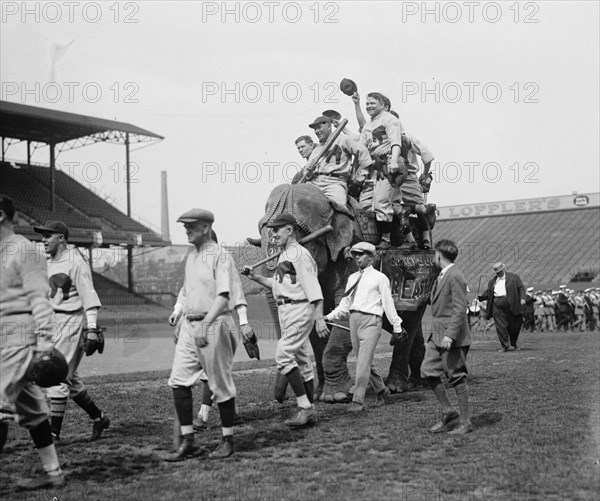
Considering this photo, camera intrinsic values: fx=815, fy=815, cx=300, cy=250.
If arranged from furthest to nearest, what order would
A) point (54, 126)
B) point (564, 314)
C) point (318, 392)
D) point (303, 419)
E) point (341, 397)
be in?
point (54, 126) → point (564, 314) → point (318, 392) → point (341, 397) → point (303, 419)

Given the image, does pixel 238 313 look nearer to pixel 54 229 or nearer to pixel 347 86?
pixel 54 229

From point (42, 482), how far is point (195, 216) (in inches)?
85.6

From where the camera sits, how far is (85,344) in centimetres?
683

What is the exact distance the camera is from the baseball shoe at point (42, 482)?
5152 mm

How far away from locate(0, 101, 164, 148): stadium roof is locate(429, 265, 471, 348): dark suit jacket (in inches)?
1129

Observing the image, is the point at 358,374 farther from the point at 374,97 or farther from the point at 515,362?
the point at 515,362

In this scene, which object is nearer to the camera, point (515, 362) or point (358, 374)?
point (358, 374)

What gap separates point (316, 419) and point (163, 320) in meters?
28.5

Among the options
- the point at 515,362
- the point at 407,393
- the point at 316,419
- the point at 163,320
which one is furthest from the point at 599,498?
the point at 163,320

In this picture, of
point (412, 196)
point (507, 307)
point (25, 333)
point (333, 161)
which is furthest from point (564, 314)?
point (25, 333)

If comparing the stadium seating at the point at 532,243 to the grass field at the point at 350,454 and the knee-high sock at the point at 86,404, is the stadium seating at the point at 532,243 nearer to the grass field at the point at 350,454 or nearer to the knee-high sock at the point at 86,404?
the grass field at the point at 350,454

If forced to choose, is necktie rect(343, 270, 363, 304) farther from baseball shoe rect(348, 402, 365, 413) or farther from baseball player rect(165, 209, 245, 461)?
baseball player rect(165, 209, 245, 461)

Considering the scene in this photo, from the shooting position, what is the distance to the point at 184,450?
19.4ft

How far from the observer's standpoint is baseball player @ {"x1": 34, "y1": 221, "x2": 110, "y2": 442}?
6.78m
